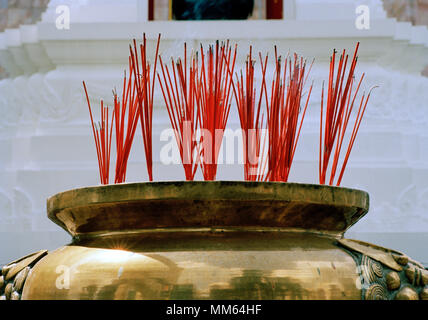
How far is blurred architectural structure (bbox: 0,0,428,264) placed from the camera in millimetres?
1867

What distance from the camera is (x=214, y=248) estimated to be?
38 centimetres

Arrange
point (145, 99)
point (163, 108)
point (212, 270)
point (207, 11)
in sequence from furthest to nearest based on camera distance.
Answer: point (207, 11) < point (163, 108) < point (145, 99) < point (212, 270)

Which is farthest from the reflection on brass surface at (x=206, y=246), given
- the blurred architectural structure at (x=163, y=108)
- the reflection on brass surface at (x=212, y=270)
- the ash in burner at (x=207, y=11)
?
the ash in burner at (x=207, y=11)

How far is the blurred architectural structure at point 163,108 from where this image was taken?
1867 mm

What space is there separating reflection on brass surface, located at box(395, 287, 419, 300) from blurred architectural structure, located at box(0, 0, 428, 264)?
1.40 metres

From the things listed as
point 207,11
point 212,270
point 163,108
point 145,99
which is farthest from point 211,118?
point 207,11

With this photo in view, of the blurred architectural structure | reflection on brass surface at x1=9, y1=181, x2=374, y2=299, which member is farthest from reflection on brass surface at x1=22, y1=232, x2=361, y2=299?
the blurred architectural structure

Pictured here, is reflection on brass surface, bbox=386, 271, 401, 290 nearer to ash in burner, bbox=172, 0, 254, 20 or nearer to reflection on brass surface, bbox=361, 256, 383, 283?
reflection on brass surface, bbox=361, 256, 383, 283

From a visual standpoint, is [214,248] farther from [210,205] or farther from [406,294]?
[406,294]

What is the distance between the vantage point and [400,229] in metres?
1.85

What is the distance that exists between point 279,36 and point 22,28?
2.98 feet

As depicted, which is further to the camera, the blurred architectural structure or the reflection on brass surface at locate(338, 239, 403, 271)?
the blurred architectural structure

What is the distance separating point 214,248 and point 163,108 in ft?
5.34

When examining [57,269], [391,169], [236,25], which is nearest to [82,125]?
[236,25]
